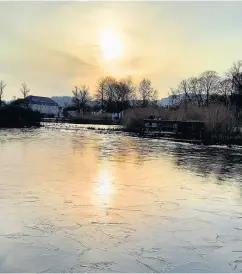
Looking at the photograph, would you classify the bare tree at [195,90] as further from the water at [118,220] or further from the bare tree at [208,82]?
the water at [118,220]

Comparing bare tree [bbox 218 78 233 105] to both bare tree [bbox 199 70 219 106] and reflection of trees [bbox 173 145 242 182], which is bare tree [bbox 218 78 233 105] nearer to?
bare tree [bbox 199 70 219 106]

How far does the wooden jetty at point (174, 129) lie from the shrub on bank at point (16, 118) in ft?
62.6

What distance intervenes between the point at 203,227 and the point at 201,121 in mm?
21855

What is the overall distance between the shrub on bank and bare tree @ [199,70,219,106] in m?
35.7

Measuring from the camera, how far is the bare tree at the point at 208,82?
69938mm

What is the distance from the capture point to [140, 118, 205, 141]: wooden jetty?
2691 cm

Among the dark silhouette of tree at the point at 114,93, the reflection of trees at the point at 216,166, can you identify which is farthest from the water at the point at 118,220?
the dark silhouette of tree at the point at 114,93

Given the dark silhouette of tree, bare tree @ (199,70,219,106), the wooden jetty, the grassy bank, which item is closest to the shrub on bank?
the wooden jetty

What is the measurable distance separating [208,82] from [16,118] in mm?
39308

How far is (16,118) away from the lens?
47188 mm

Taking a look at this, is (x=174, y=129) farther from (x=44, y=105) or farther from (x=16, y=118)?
(x=44, y=105)

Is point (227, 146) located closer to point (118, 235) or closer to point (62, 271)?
point (118, 235)

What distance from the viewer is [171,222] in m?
6.45

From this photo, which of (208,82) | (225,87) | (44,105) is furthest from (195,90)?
(44,105)
